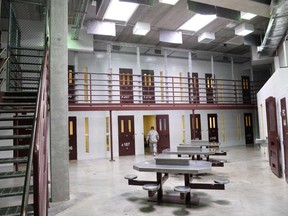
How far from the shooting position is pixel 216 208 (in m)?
4.25

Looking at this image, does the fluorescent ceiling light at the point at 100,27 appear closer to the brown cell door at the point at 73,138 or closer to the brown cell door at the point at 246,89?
the brown cell door at the point at 73,138

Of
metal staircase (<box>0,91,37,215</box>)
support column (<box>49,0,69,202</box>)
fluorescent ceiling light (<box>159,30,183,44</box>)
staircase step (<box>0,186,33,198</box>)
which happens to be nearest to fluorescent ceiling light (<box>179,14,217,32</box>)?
fluorescent ceiling light (<box>159,30,183,44</box>)

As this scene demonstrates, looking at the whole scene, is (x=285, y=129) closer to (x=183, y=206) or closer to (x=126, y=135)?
(x=183, y=206)

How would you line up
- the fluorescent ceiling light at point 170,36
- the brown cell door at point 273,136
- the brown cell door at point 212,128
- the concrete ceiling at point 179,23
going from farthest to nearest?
the brown cell door at point 212,128 < the fluorescent ceiling light at point 170,36 < the concrete ceiling at point 179,23 < the brown cell door at point 273,136

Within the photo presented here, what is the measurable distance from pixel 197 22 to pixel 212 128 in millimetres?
6891

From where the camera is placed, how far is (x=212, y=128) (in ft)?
47.1

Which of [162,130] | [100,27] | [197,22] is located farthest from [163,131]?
[100,27]

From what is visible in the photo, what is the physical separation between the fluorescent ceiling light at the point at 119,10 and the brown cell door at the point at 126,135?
5025mm

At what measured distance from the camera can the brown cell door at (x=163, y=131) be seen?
1295 centimetres

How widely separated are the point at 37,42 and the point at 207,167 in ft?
27.4

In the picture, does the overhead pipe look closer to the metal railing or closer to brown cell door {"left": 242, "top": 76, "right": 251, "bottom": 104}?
the metal railing

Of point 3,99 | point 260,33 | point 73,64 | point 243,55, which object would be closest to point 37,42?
point 73,64

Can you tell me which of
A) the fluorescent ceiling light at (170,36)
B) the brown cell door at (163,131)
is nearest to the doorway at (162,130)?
the brown cell door at (163,131)

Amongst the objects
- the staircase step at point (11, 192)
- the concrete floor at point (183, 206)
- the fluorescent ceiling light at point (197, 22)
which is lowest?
the concrete floor at point (183, 206)
